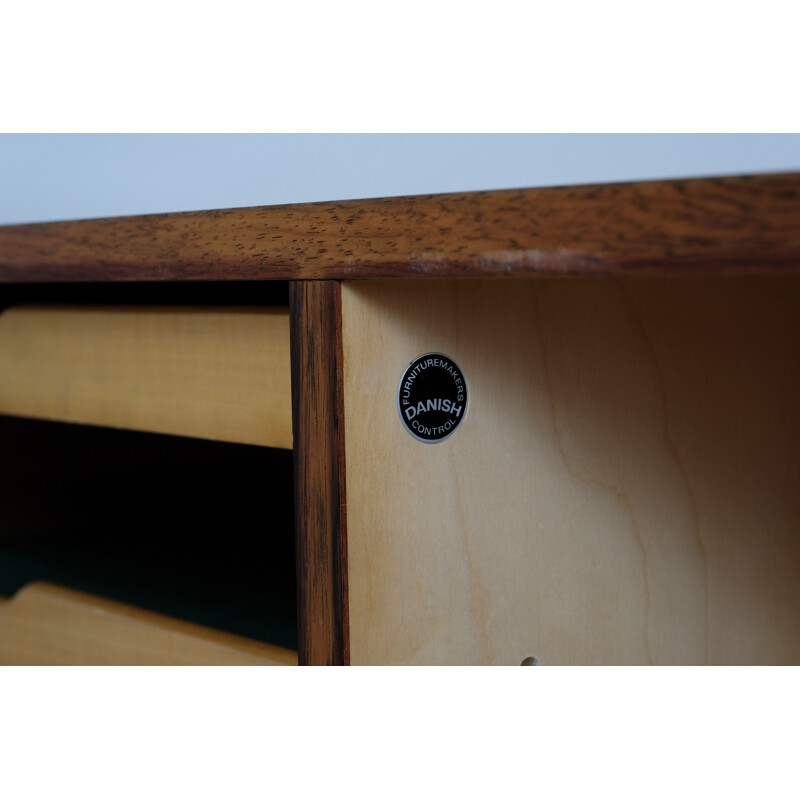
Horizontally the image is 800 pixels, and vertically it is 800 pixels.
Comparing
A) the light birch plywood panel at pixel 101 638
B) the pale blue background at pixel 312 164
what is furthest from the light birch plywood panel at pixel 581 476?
the pale blue background at pixel 312 164

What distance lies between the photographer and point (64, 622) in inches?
27.3

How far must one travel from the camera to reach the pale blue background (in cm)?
104

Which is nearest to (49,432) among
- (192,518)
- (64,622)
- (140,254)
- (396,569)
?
(192,518)

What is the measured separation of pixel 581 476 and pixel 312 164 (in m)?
0.76

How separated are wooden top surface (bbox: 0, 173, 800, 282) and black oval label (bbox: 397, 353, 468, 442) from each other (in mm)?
66

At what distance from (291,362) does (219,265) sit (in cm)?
7

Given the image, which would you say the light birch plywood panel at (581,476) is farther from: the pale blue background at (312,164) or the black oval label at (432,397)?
the pale blue background at (312,164)

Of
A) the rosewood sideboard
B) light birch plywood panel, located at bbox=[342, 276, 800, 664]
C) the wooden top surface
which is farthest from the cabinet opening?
the wooden top surface

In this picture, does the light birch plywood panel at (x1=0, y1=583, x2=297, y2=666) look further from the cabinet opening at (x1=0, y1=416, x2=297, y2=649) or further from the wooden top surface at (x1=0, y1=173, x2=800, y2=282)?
the wooden top surface at (x1=0, y1=173, x2=800, y2=282)

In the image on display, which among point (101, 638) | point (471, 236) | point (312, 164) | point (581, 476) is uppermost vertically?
point (312, 164)

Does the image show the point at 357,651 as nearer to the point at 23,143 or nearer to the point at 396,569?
the point at 396,569

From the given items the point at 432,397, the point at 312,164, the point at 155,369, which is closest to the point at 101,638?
the point at 155,369

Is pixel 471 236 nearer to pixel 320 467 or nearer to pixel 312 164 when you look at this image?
pixel 320 467

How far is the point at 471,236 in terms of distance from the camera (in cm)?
43
